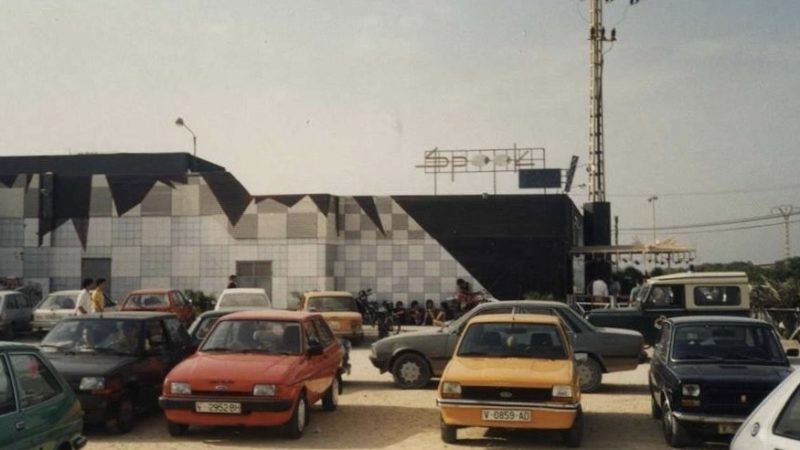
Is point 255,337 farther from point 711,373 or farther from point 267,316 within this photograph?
point 711,373

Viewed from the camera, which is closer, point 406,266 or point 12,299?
point 12,299

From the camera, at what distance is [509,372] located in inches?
407

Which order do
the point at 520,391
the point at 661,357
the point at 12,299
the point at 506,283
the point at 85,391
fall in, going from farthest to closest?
the point at 506,283 < the point at 12,299 < the point at 661,357 < the point at 85,391 < the point at 520,391

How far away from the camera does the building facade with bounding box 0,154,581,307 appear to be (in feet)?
104

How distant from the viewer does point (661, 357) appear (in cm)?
1180

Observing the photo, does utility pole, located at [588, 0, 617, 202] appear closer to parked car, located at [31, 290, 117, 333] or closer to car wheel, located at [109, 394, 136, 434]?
parked car, located at [31, 290, 117, 333]

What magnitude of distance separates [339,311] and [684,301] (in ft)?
28.8

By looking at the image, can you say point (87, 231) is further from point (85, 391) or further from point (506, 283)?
point (85, 391)

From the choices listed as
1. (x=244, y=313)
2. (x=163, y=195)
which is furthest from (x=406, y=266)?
(x=244, y=313)

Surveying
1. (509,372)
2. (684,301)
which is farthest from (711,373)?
(684,301)

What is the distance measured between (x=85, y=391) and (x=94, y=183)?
2344 cm

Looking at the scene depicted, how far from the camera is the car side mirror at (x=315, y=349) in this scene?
1153 centimetres

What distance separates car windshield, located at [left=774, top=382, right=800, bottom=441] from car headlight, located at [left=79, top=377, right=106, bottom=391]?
8.39m

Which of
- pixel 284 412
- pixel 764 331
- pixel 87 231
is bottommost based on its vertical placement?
pixel 284 412
